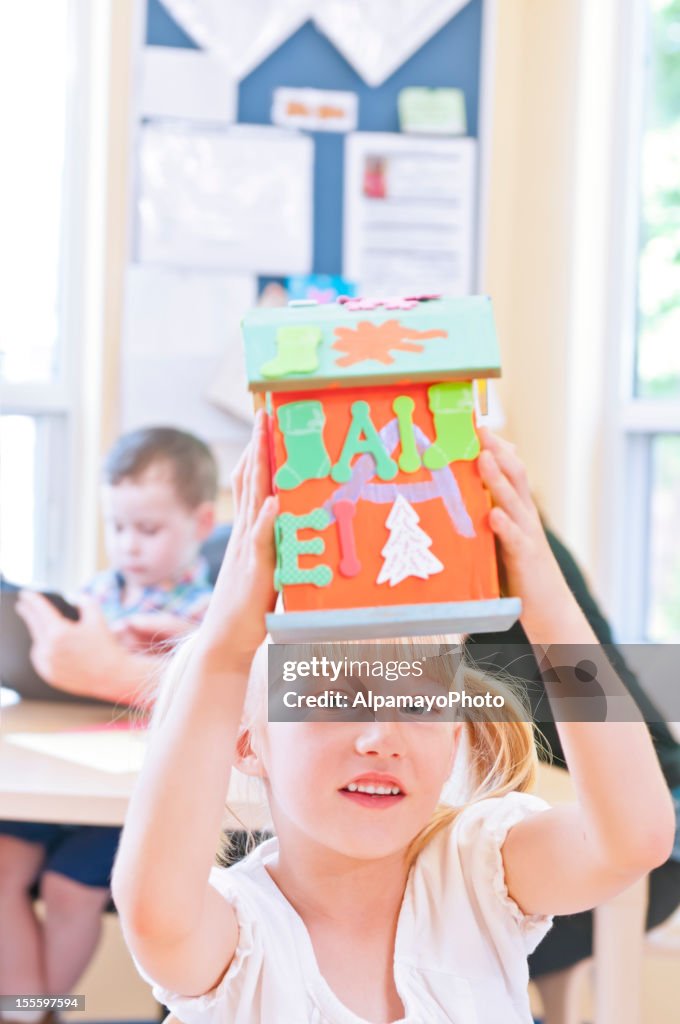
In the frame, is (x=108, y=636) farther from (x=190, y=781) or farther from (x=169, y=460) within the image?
(x=190, y=781)

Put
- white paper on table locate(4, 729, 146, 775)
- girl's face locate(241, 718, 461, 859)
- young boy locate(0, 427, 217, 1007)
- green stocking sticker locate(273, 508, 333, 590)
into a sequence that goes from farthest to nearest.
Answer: young boy locate(0, 427, 217, 1007) < white paper on table locate(4, 729, 146, 775) < girl's face locate(241, 718, 461, 859) < green stocking sticker locate(273, 508, 333, 590)

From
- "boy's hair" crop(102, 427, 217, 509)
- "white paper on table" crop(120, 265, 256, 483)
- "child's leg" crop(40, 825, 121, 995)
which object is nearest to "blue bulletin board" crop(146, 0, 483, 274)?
"white paper on table" crop(120, 265, 256, 483)

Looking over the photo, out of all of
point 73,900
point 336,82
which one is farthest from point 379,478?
point 336,82

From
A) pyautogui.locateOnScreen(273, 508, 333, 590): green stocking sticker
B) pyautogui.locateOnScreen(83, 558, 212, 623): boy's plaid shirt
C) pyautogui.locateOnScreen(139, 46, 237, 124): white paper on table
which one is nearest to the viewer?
pyautogui.locateOnScreen(273, 508, 333, 590): green stocking sticker

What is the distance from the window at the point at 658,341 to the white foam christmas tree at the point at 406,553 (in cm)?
185

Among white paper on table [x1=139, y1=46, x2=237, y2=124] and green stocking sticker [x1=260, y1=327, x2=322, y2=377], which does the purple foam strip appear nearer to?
green stocking sticker [x1=260, y1=327, x2=322, y2=377]

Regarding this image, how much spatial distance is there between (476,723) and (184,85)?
5.99 feet

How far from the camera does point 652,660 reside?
1.81m

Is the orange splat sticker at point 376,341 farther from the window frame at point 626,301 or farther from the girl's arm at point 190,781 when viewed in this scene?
the window frame at point 626,301

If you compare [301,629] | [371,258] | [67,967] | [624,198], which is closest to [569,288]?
[624,198]

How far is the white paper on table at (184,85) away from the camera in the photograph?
7.72ft

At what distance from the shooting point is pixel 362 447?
0.66 meters

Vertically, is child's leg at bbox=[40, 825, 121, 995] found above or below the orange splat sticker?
below

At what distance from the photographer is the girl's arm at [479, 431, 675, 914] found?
0.67 meters
